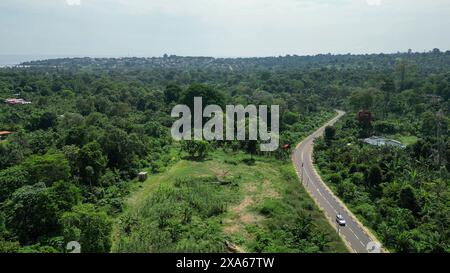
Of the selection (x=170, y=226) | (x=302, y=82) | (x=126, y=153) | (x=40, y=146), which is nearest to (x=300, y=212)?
(x=170, y=226)

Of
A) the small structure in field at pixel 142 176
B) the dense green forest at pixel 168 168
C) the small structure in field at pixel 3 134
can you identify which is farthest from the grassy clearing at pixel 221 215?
the small structure in field at pixel 3 134

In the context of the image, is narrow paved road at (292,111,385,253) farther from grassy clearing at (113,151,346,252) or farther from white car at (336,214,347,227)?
grassy clearing at (113,151,346,252)

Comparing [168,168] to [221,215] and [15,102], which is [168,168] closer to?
[221,215]

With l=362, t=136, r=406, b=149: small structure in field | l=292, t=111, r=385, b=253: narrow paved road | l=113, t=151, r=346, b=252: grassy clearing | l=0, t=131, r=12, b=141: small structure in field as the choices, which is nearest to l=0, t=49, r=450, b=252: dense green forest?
l=113, t=151, r=346, b=252: grassy clearing

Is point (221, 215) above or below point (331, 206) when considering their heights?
above

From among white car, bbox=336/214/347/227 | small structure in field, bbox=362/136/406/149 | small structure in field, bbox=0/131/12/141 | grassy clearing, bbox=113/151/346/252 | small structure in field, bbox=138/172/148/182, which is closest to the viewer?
grassy clearing, bbox=113/151/346/252

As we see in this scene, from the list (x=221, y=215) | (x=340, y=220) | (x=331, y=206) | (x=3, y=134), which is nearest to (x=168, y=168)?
(x=221, y=215)

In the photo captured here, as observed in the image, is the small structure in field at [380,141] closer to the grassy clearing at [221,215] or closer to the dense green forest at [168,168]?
the dense green forest at [168,168]
